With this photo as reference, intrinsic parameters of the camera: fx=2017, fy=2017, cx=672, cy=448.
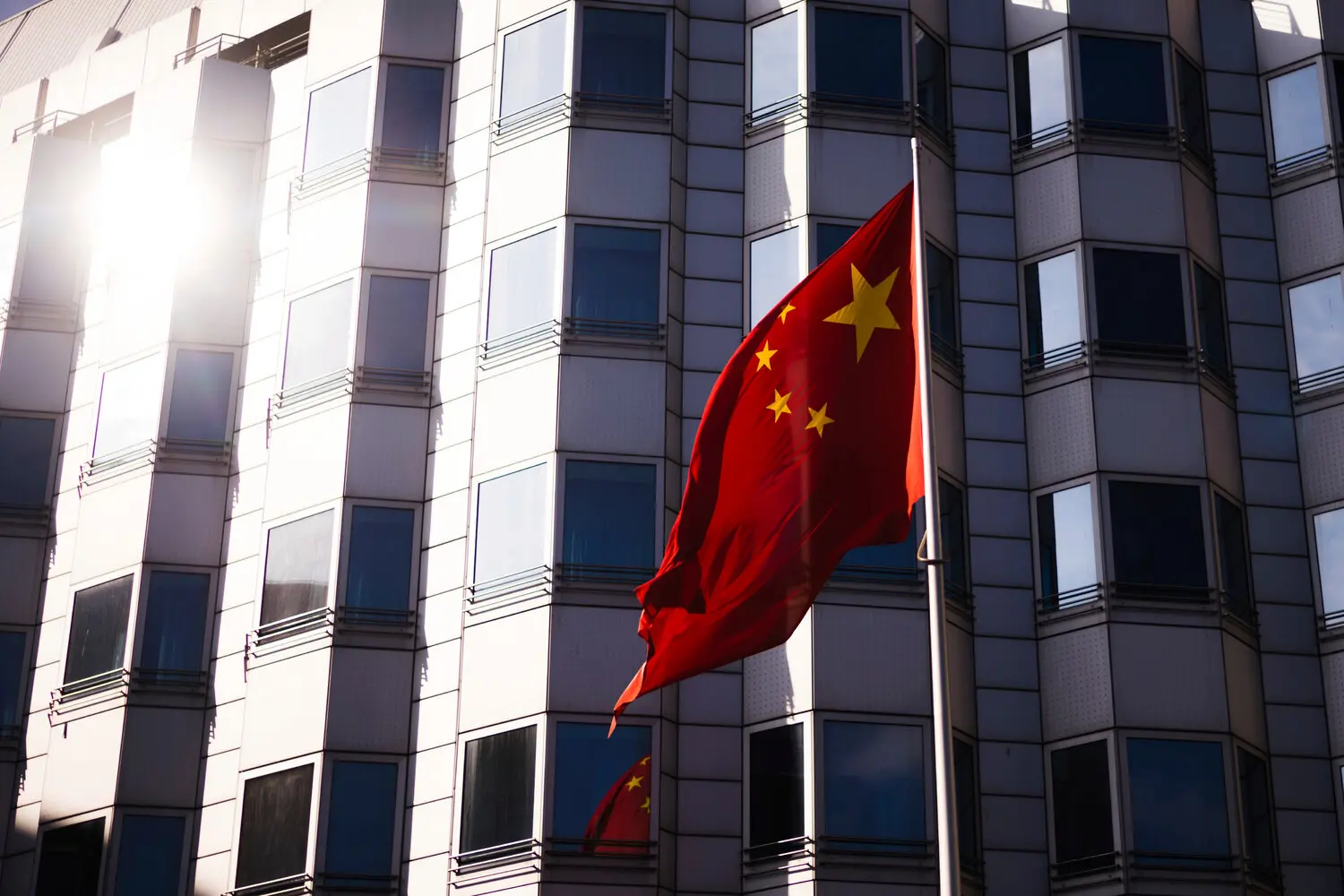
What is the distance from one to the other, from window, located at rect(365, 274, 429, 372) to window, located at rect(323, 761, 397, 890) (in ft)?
25.5

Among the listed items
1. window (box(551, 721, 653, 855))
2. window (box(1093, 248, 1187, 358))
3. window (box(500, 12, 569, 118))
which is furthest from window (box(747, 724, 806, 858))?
window (box(500, 12, 569, 118))

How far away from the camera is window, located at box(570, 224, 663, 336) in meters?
36.2

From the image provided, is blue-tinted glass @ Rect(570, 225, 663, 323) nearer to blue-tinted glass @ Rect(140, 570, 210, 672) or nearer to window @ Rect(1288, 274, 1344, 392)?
blue-tinted glass @ Rect(140, 570, 210, 672)

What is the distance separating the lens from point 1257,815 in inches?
1321

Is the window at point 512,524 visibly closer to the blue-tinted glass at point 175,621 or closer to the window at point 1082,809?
the blue-tinted glass at point 175,621

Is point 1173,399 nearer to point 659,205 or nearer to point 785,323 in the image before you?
point 659,205

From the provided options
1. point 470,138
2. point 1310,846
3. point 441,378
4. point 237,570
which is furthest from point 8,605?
point 1310,846

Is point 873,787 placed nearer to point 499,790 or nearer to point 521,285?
point 499,790

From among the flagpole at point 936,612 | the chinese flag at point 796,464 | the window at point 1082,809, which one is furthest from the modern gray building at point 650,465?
the flagpole at point 936,612

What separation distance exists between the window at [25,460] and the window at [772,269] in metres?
15.9

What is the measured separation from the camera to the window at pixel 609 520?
112 feet

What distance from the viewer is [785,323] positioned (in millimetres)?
24500

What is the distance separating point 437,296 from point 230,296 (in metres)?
5.21

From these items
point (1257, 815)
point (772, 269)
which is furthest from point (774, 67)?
point (1257, 815)
